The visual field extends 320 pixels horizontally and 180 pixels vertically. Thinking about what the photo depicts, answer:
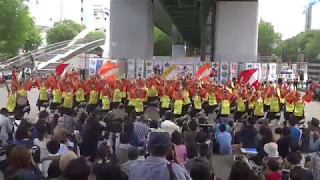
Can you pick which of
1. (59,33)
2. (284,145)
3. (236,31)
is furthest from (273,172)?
(59,33)

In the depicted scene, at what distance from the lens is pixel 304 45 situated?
93.8 m

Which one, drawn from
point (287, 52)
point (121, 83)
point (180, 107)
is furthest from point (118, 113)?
point (287, 52)

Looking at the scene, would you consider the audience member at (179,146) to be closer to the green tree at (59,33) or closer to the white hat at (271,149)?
the white hat at (271,149)

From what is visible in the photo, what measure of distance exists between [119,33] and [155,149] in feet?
92.3

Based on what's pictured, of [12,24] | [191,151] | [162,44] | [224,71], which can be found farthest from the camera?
[162,44]

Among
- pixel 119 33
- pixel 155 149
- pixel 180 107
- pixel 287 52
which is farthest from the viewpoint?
pixel 287 52

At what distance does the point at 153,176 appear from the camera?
433 centimetres

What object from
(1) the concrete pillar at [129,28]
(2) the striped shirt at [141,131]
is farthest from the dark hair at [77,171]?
(1) the concrete pillar at [129,28]

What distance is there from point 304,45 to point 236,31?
66.7 m

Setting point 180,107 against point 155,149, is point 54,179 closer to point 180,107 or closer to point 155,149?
point 155,149

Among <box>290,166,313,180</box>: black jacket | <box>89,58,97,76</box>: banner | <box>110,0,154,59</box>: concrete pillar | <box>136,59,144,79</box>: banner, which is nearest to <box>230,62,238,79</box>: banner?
<box>136,59,144,79</box>: banner

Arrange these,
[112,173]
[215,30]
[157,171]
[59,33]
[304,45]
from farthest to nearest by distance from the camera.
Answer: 1. [59,33]
2. [304,45]
3. [215,30]
4. [112,173]
5. [157,171]

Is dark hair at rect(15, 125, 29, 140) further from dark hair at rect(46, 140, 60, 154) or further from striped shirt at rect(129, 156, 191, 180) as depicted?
striped shirt at rect(129, 156, 191, 180)

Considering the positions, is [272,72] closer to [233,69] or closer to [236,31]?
[233,69]
